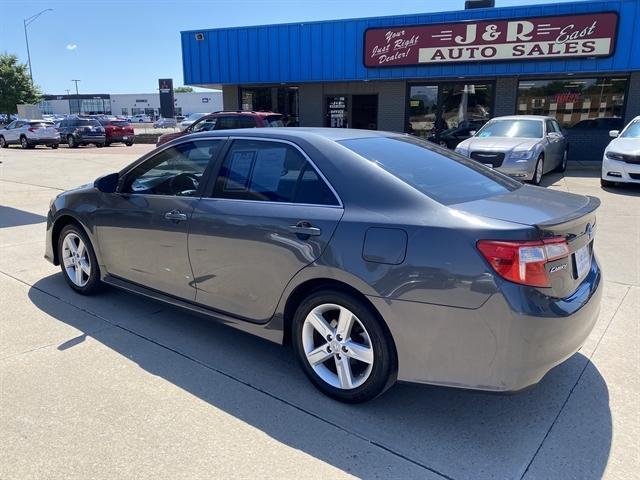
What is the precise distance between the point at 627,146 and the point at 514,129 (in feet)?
7.67

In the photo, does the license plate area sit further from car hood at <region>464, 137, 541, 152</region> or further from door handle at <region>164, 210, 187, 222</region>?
car hood at <region>464, 137, 541, 152</region>

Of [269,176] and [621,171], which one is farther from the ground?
[269,176]

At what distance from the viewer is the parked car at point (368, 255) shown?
100.0 inches

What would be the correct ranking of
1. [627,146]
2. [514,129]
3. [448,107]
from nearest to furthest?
Answer: [627,146]
[514,129]
[448,107]

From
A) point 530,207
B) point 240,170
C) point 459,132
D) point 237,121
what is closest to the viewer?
point 530,207

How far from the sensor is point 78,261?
4.79 meters

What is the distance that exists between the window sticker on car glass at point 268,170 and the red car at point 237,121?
381 inches

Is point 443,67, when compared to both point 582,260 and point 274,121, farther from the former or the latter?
point 582,260

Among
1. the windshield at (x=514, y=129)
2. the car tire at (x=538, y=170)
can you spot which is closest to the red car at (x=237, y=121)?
the windshield at (x=514, y=129)

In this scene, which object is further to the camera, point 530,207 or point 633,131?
point 633,131

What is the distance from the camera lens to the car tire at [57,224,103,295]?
466cm

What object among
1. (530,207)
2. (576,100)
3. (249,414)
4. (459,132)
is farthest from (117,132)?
(530,207)

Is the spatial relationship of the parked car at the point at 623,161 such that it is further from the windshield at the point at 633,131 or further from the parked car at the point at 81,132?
the parked car at the point at 81,132

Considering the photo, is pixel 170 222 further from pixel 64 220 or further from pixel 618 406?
pixel 618 406
